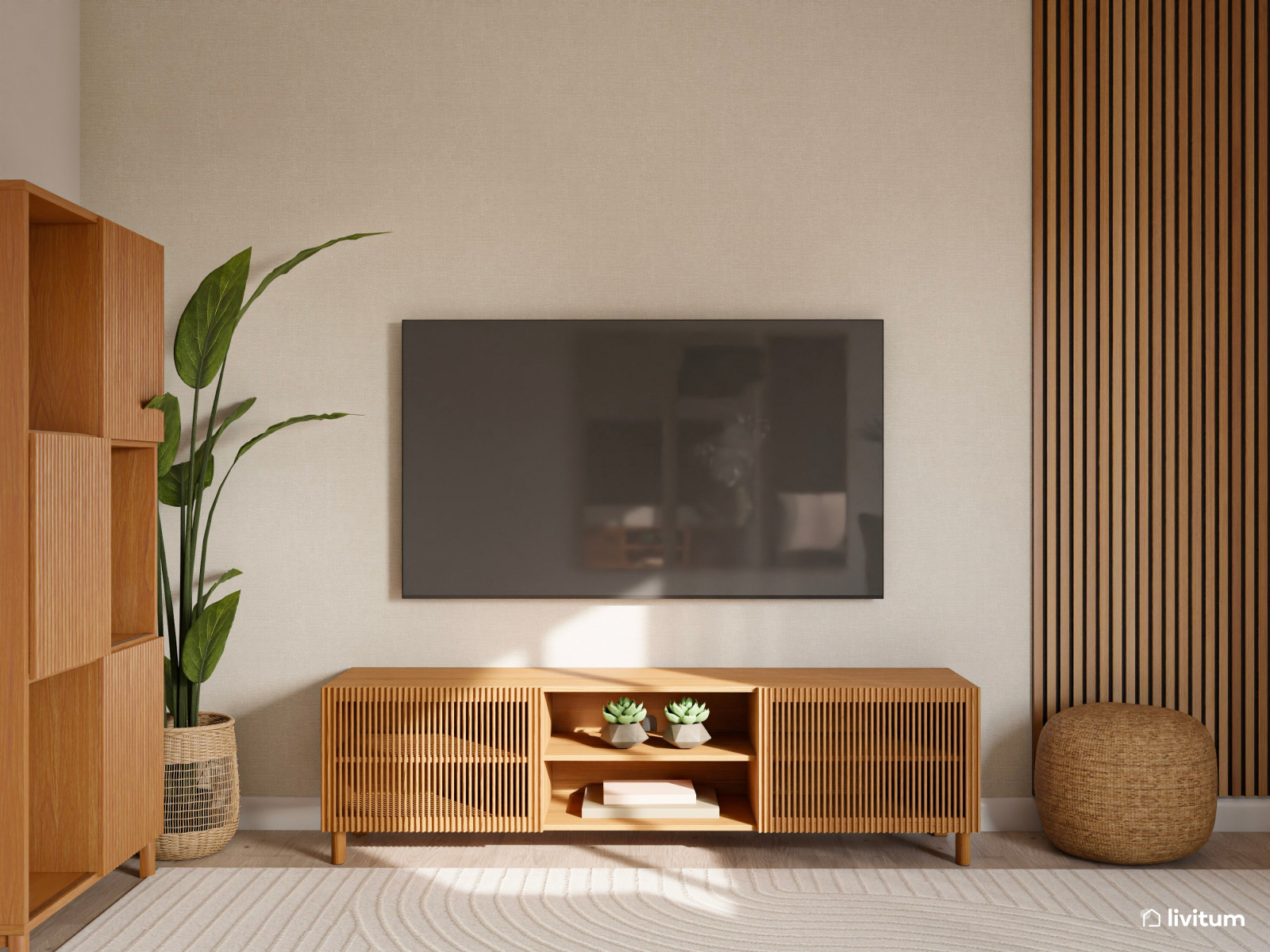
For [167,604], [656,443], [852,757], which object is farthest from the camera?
[656,443]

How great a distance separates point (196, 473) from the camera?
2914 mm

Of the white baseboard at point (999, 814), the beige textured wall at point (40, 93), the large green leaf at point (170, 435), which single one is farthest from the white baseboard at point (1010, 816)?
the beige textured wall at point (40, 93)

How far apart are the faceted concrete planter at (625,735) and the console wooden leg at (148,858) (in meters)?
1.39

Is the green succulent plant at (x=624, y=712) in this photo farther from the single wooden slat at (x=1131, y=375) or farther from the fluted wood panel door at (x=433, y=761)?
the single wooden slat at (x=1131, y=375)

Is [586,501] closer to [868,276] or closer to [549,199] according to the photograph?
[549,199]

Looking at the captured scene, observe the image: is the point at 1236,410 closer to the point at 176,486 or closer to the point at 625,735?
the point at 625,735

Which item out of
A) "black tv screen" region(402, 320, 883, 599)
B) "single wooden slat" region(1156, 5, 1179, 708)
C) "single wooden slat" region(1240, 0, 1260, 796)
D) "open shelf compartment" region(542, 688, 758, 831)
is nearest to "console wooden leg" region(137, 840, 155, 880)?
"black tv screen" region(402, 320, 883, 599)

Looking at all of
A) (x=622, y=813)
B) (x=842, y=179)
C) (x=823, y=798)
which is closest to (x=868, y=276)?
(x=842, y=179)

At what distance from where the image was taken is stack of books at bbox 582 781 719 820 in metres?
2.74

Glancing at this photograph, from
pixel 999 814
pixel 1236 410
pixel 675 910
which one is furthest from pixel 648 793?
pixel 1236 410

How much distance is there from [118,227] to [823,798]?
105 inches

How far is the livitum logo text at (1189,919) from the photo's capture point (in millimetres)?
2324

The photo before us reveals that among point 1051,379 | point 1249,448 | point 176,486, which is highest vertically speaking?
point 1051,379

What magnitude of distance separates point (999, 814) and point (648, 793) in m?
1.24
